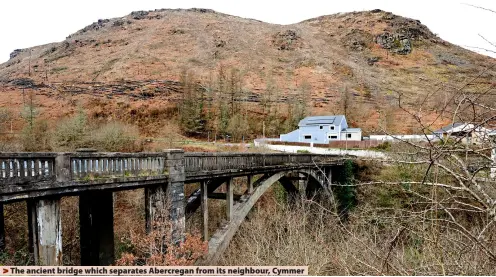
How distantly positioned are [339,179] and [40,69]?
84507mm

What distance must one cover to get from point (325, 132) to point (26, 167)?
141 feet

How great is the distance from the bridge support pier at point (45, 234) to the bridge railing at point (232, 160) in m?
5.07

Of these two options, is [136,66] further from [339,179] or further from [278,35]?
[339,179]

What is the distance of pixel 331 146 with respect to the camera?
40.3 meters

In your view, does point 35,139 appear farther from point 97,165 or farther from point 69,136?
point 97,165

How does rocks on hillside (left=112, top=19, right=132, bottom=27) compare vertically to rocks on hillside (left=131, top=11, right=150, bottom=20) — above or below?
below

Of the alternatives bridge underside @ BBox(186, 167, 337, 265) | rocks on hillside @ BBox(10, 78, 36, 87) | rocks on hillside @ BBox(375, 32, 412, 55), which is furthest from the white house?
rocks on hillside @ BBox(375, 32, 412, 55)

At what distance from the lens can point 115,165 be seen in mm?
8523

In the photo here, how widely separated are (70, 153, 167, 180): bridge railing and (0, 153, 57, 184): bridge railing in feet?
1.89

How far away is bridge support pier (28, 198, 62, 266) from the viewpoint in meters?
6.39

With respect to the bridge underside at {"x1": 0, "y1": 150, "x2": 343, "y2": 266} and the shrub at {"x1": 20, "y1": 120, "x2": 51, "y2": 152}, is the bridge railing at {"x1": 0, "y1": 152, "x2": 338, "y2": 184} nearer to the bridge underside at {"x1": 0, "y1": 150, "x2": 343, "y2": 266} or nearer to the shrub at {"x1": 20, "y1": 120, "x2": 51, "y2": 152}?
the bridge underside at {"x1": 0, "y1": 150, "x2": 343, "y2": 266}

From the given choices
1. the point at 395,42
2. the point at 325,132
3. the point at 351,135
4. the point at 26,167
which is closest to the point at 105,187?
the point at 26,167

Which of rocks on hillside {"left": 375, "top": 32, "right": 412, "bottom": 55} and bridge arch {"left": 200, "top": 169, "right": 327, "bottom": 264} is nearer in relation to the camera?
bridge arch {"left": 200, "top": 169, "right": 327, "bottom": 264}

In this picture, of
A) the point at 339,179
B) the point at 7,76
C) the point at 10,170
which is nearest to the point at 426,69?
the point at 339,179
